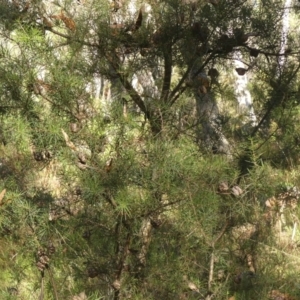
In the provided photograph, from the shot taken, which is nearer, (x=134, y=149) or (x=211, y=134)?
(x=134, y=149)

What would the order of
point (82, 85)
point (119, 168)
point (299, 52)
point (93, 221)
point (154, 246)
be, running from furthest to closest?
point (299, 52)
point (154, 246)
point (93, 221)
point (82, 85)
point (119, 168)

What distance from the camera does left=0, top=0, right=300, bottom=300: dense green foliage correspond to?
195cm

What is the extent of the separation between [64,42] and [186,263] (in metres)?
1.05

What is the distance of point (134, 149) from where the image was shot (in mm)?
1959

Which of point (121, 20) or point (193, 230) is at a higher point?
point (121, 20)

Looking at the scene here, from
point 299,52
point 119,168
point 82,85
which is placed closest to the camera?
point 119,168

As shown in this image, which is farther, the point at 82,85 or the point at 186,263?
the point at 186,263

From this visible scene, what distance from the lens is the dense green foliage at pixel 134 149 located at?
1.95 meters

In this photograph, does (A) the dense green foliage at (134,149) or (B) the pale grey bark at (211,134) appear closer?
(A) the dense green foliage at (134,149)

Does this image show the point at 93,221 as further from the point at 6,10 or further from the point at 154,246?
the point at 6,10

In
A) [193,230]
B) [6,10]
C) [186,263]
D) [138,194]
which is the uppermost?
[6,10]

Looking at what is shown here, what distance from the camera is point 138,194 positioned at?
77.7 inches

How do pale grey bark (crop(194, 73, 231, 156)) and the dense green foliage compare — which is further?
pale grey bark (crop(194, 73, 231, 156))

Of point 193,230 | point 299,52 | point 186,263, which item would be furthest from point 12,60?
point 299,52
